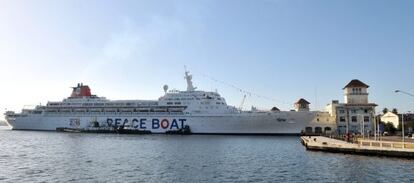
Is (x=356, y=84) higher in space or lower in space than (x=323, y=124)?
higher

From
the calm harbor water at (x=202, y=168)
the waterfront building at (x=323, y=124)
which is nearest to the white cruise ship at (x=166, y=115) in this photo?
the waterfront building at (x=323, y=124)

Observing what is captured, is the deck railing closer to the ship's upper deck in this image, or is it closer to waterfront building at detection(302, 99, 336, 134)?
the ship's upper deck

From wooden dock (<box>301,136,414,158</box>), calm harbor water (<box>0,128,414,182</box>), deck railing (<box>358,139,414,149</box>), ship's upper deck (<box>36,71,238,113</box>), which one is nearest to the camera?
calm harbor water (<box>0,128,414,182</box>)

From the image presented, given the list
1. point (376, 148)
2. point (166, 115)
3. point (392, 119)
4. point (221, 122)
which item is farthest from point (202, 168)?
point (392, 119)

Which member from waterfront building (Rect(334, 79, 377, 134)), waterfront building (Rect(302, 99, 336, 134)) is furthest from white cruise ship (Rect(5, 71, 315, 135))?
waterfront building (Rect(334, 79, 377, 134))

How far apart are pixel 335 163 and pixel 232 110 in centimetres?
6179

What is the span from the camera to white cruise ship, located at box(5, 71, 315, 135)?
316 ft

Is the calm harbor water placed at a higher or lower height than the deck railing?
lower

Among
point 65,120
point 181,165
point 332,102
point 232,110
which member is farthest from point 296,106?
point 181,165

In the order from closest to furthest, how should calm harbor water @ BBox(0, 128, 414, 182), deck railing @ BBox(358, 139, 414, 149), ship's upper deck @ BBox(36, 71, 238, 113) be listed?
1. calm harbor water @ BBox(0, 128, 414, 182)
2. deck railing @ BBox(358, 139, 414, 149)
3. ship's upper deck @ BBox(36, 71, 238, 113)

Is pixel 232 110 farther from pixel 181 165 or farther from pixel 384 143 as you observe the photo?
pixel 181 165

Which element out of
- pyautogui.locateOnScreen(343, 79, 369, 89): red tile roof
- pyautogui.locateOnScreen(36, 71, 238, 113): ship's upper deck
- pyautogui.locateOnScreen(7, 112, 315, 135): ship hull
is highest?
pyautogui.locateOnScreen(343, 79, 369, 89): red tile roof

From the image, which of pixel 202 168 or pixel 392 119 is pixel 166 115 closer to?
pixel 392 119

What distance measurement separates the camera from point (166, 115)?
10294 centimetres
